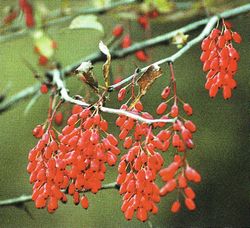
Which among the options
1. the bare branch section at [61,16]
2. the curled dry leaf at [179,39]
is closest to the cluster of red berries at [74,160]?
the curled dry leaf at [179,39]

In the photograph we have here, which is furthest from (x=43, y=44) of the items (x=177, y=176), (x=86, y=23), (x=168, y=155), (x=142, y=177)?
(x=168, y=155)

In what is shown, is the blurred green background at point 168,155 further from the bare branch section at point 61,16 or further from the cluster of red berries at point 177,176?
the cluster of red berries at point 177,176

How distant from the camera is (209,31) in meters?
1.51

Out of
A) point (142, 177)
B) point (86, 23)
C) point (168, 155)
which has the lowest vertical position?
point (168, 155)

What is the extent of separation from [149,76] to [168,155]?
2.82 metres

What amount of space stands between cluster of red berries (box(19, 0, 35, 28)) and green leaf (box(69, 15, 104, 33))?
0.11 meters

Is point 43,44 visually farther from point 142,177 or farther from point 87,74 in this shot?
point 142,177

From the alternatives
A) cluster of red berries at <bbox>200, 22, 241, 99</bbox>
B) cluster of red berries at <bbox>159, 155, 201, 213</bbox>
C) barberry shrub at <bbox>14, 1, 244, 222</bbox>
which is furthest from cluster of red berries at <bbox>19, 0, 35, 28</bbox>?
cluster of red berries at <bbox>159, 155, 201, 213</bbox>

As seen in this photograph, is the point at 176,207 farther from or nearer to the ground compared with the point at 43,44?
nearer to the ground

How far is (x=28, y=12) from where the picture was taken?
5.65 feet

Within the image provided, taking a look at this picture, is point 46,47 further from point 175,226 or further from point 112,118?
point 175,226

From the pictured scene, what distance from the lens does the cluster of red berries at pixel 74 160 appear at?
4.15 feet

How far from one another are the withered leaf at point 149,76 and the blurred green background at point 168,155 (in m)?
2.67

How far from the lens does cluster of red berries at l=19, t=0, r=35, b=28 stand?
5.57 ft
